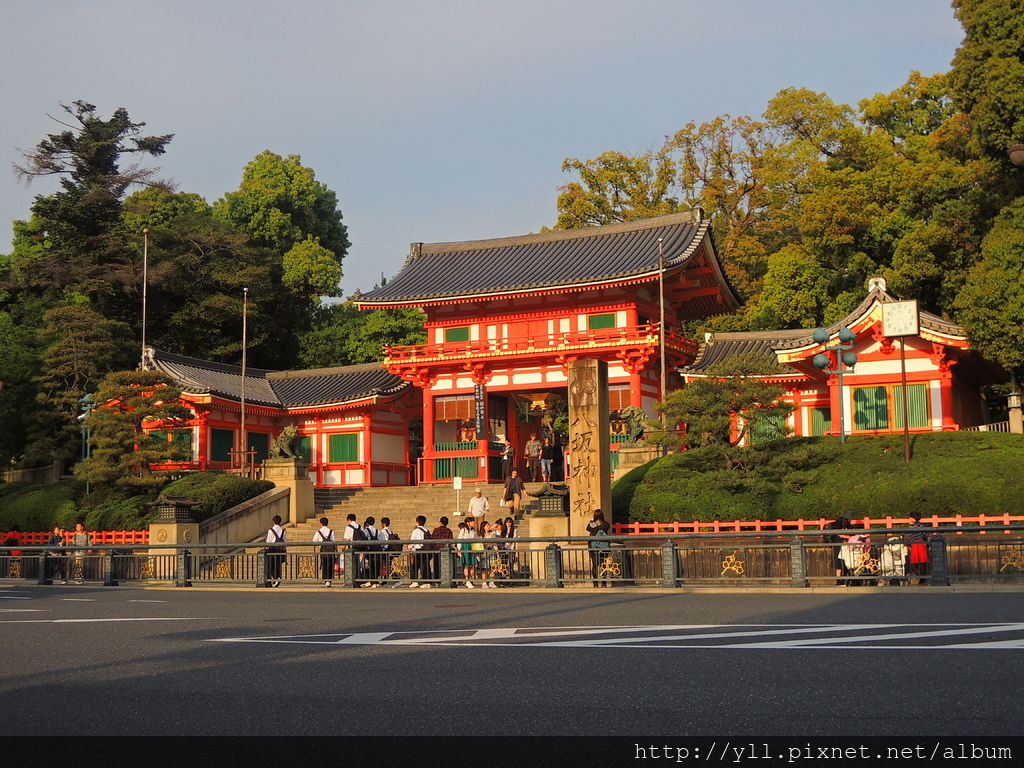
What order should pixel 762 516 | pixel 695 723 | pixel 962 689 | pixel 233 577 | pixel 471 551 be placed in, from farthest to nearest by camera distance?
pixel 762 516
pixel 233 577
pixel 471 551
pixel 962 689
pixel 695 723

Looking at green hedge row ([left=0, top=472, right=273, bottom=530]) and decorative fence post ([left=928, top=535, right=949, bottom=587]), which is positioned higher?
green hedge row ([left=0, top=472, right=273, bottom=530])

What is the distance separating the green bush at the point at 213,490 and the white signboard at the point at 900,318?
20.1 m

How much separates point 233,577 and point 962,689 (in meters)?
19.4

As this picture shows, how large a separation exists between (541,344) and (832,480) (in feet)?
50.5

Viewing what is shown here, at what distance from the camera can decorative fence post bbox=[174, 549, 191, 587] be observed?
23.5 metres

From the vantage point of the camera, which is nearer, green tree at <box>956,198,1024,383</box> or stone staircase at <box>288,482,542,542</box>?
green tree at <box>956,198,1024,383</box>

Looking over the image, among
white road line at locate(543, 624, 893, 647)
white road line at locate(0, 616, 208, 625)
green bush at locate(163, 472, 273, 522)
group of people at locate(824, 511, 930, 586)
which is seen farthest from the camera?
green bush at locate(163, 472, 273, 522)

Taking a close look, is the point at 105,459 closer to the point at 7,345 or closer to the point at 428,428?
the point at 428,428

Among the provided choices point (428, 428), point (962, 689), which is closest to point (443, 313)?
point (428, 428)

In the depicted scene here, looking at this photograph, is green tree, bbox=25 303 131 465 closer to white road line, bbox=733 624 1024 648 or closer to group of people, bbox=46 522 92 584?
group of people, bbox=46 522 92 584

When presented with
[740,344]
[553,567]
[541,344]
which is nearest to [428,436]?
[541,344]

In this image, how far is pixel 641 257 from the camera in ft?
131

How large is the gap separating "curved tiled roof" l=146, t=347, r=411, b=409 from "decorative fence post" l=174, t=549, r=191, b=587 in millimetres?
18003

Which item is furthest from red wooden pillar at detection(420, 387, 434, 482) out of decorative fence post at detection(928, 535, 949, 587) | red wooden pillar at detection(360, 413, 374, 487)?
decorative fence post at detection(928, 535, 949, 587)
